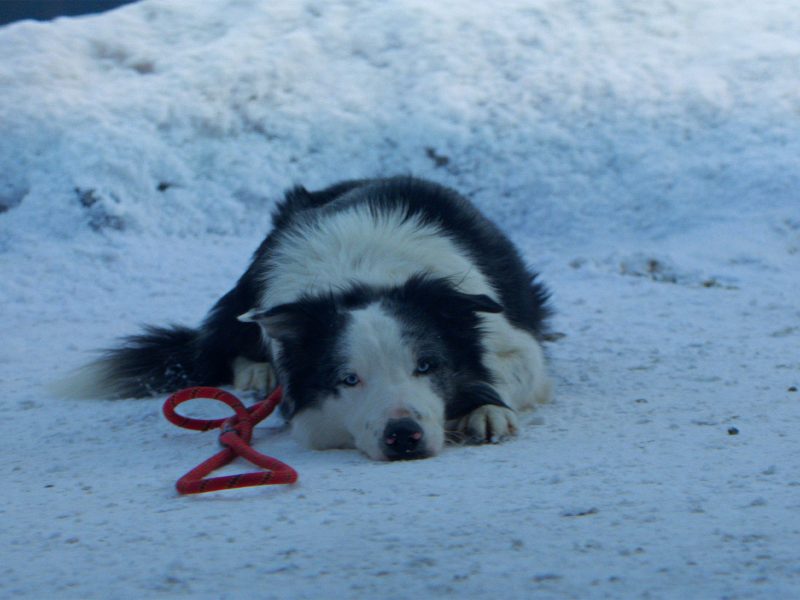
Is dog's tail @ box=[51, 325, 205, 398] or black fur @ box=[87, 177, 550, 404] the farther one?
dog's tail @ box=[51, 325, 205, 398]

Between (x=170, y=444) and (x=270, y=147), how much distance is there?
16.6 feet

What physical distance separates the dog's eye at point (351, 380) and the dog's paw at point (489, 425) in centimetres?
44

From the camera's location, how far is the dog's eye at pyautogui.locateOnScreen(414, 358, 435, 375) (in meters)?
3.38

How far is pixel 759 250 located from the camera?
675 cm

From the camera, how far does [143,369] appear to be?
4.75m

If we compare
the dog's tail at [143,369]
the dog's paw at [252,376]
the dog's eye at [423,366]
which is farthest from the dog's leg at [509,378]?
the dog's tail at [143,369]

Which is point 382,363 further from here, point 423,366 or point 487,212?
point 487,212

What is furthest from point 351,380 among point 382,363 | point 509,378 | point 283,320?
point 509,378

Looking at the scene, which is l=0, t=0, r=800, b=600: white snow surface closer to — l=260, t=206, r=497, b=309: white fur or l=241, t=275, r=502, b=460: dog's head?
l=241, t=275, r=502, b=460: dog's head

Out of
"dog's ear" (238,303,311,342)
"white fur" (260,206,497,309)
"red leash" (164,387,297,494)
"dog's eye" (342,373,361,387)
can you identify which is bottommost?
"red leash" (164,387,297,494)

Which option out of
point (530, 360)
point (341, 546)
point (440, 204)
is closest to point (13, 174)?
point (440, 204)

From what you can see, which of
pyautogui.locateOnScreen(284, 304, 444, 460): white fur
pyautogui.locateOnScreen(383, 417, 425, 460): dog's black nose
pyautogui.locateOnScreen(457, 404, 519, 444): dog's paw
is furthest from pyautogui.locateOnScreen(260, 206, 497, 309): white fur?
pyautogui.locateOnScreen(383, 417, 425, 460): dog's black nose

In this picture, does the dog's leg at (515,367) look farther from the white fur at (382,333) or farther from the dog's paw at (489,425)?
the dog's paw at (489,425)

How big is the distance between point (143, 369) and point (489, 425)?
1991mm
